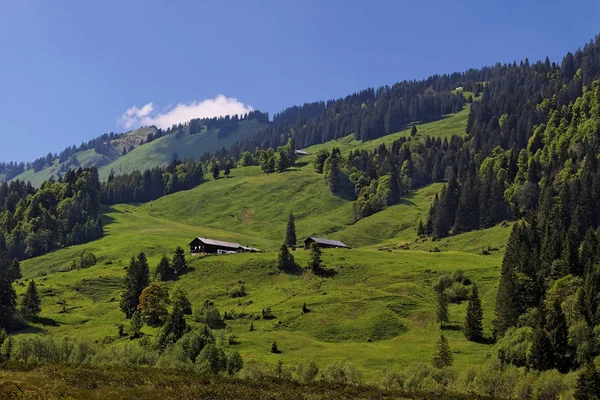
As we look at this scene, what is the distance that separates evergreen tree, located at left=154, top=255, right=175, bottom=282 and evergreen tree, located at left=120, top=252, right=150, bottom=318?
13053mm

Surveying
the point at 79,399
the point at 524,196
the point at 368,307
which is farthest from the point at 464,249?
the point at 79,399

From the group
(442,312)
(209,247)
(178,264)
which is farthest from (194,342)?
(209,247)

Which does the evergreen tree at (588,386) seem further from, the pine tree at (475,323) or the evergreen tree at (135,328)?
the evergreen tree at (135,328)

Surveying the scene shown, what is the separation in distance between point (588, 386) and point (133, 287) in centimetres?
9347

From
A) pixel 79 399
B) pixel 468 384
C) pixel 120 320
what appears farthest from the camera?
pixel 120 320

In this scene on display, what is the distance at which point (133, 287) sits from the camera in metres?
129

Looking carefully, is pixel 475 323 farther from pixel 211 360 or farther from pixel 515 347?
pixel 211 360

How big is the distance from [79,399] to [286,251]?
95.6 meters

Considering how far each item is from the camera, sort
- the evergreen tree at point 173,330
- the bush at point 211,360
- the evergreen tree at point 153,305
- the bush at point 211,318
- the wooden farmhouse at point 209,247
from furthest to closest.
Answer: the wooden farmhouse at point 209,247 → the evergreen tree at point 153,305 → the bush at point 211,318 → the evergreen tree at point 173,330 → the bush at point 211,360

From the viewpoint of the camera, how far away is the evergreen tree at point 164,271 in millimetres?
148000

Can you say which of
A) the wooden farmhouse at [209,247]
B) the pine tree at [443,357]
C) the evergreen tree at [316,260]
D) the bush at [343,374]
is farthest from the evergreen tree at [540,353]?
the wooden farmhouse at [209,247]

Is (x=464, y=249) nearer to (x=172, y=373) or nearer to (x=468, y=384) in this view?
(x=468, y=384)

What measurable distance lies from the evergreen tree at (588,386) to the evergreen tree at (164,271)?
104 meters

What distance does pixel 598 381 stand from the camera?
6712cm
